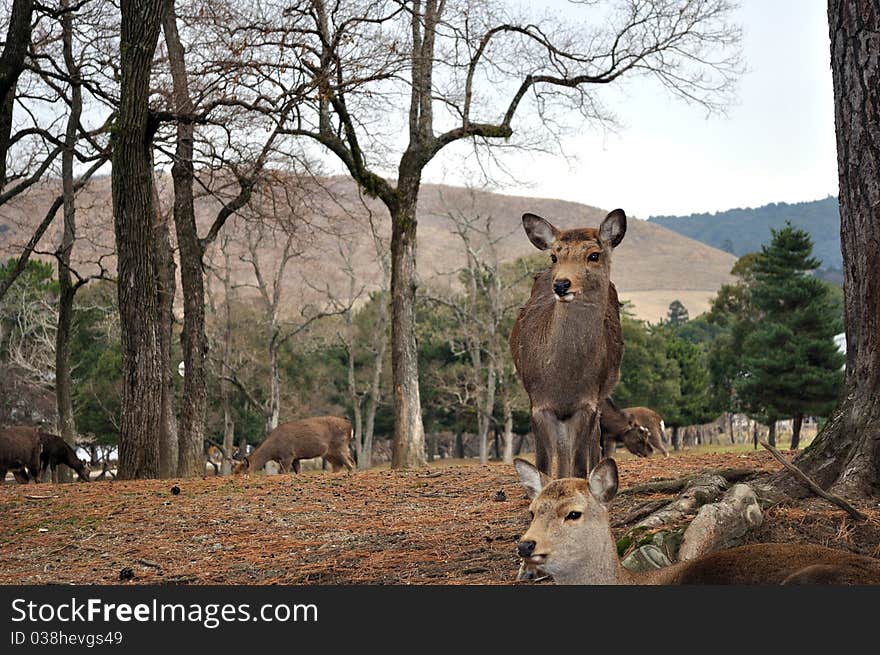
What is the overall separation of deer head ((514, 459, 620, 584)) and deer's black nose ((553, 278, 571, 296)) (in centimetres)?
249

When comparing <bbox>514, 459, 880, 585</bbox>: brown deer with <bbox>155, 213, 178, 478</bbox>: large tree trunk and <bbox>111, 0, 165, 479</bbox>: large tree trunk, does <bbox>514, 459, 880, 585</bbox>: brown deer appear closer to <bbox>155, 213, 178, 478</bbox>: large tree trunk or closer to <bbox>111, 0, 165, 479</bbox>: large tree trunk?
<bbox>111, 0, 165, 479</bbox>: large tree trunk

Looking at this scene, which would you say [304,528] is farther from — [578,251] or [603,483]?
[603,483]

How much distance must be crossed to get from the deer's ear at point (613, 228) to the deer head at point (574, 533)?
3.04 meters

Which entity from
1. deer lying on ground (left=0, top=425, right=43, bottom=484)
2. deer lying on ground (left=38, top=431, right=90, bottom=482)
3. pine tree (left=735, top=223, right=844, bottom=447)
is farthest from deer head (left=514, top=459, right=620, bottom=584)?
pine tree (left=735, top=223, right=844, bottom=447)

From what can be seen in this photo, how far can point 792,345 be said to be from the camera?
134ft

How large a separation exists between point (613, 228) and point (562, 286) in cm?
71

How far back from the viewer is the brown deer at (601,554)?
4895mm

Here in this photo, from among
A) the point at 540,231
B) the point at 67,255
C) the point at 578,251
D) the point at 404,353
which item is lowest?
the point at 404,353

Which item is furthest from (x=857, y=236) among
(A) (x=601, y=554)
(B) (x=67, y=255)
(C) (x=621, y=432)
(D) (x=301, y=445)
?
(B) (x=67, y=255)

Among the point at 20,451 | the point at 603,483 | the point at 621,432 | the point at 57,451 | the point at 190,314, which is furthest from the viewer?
the point at 57,451

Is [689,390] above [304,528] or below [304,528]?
below

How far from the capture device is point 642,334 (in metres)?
56.6

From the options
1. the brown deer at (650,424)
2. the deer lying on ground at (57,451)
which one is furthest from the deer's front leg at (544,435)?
the deer lying on ground at (57,451)

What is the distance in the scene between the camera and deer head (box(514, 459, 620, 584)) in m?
4.96
